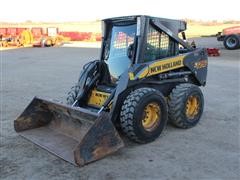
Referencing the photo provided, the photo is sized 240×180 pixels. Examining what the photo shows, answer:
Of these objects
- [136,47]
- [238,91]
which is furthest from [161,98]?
[238,91]

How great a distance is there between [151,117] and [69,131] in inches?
51.7

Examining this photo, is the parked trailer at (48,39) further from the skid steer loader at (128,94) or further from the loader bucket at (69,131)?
the loader bucket at (69,131)

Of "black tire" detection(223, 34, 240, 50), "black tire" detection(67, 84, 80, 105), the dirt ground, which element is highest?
"black tire" detection(223, 34, 240, 50)

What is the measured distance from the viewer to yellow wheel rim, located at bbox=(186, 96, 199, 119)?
6.61 meters

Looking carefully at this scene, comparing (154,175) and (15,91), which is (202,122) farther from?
(15,91)

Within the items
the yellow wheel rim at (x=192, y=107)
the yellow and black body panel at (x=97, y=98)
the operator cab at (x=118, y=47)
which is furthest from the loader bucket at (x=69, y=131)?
the yellow wheel rim at (x=192, y=107)

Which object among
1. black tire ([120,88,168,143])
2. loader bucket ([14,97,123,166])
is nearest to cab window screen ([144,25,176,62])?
black tire ([120,88,168,143])

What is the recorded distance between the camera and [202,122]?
6.95m

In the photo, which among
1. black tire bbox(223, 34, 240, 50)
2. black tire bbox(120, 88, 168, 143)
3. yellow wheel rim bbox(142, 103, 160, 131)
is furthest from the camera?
black tire bbox(223, 34, 240, 50)

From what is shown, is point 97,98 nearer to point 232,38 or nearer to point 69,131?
point 69,131

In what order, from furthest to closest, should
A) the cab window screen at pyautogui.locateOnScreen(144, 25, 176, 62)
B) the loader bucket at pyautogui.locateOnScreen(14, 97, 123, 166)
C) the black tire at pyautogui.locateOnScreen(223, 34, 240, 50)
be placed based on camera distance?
the black tire at pyautogui.locateOnScreen(223, 34, 240, 50)
the cab window screen at pyautogui.locateOnScreen(144, 25, 176, 62)
the loader bucket at pyautogui.locateOnScreen(14, 97, 123, 166)

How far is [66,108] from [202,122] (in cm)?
269

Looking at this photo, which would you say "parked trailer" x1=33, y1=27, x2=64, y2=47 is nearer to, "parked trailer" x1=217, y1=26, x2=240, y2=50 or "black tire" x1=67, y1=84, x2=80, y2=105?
"parked trailer" x1=217, y1=26, x2=240, y2=50

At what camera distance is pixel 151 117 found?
19.3ft
